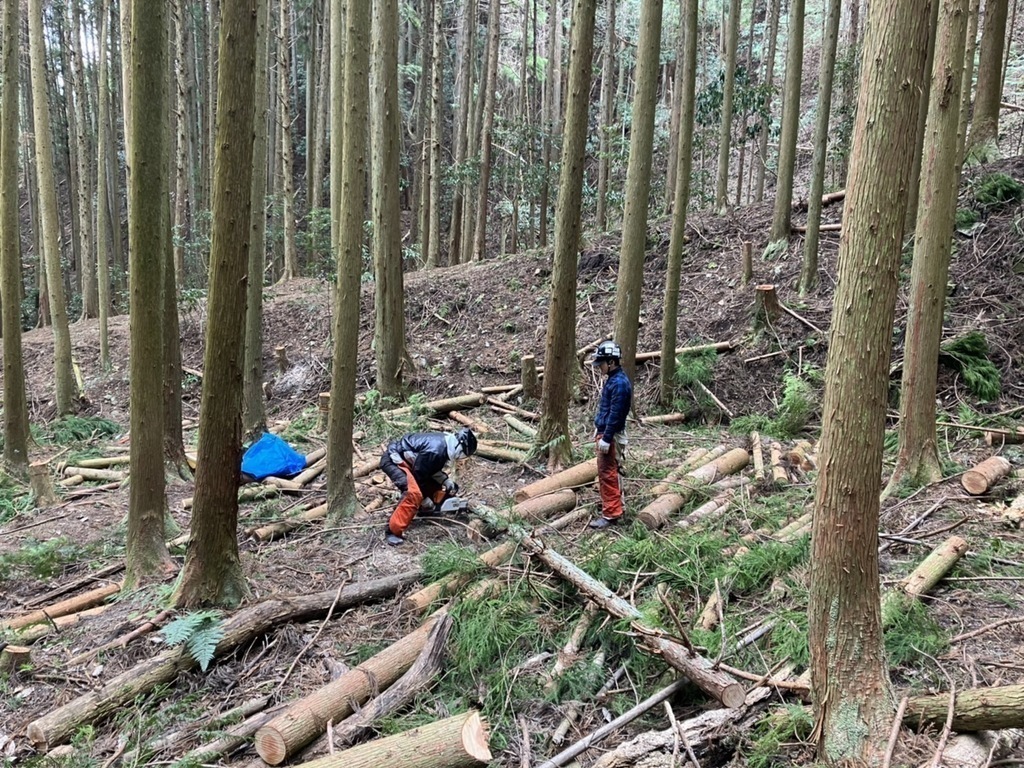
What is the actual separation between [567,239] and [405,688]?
5208mm

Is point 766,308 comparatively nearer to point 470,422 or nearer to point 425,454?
point 470,422

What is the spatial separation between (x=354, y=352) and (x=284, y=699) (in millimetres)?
3429

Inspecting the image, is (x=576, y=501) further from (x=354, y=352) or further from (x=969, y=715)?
(x=969, y=715)

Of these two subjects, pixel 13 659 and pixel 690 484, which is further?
pixel 690 484

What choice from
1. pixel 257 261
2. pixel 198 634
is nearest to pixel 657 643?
pixel 198 634

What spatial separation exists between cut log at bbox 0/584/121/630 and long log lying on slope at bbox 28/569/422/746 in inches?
A: 52.8

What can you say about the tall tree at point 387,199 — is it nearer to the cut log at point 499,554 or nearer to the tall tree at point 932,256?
the cut log at point 499,554

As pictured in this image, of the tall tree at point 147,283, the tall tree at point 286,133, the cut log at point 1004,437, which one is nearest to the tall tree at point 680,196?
the cut log at point 1004,437

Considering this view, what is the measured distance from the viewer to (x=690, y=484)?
7.43 m

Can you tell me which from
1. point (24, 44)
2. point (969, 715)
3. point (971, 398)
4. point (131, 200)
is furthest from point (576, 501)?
point (24, 44)

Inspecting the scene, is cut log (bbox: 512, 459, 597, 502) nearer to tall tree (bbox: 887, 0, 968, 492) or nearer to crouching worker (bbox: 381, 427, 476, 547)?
crouching worker (bbox: 381, 427, 476, 547)

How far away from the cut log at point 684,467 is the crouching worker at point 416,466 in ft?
6.98

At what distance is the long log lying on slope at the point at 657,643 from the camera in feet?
12.8

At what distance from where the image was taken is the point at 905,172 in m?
2.89
